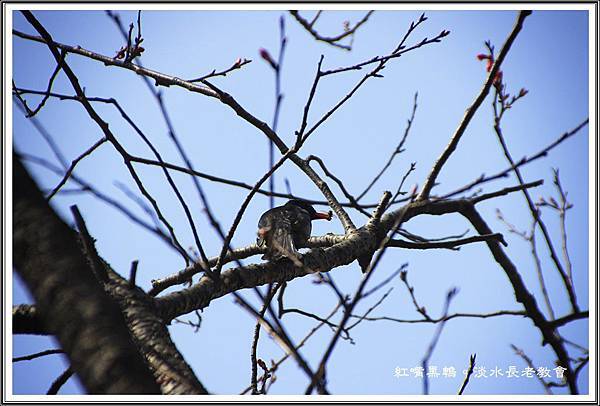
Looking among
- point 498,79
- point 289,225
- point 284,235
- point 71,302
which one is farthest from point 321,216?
A: point 71,302

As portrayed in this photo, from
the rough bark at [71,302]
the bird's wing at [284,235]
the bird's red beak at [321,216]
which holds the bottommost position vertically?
the rough bark at [71,302]

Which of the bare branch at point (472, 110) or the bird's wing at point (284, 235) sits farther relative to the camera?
the bird's wing at point (284, 235)

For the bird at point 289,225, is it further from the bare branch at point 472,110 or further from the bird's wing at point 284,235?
the bare branch at point 472,110

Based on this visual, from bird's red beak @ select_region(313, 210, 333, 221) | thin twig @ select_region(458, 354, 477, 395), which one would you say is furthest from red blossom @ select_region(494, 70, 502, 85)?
bird's red beak @ select_region(313, 210, 333, 221)

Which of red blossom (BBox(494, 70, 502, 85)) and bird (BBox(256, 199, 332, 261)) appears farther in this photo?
bird (BBox(256, 199, 332, 261))

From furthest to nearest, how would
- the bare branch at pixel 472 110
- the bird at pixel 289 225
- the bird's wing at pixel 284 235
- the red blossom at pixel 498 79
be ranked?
the bird at pixel 289 225 → the bird's wing at pixel 284 235 → the red blossom at pixel 498 79 → the bare branch at pixel 472 110

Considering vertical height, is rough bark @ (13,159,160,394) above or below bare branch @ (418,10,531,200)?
below

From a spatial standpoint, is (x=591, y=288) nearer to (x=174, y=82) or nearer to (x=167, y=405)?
(x=167, y=405)

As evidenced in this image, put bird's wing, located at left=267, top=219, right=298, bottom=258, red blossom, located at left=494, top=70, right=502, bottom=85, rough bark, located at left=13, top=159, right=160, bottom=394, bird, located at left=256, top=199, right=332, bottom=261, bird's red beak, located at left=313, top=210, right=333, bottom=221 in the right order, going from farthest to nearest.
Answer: bird's red beak, located at left=313, top=210, right=333, bottom=221, bird, located at left=256, top=199, right=332, bottom=261, bird's wing, located at left=267, top=219, right=298, bottom=258, red blossom, located at left=494, top=70, right=502, bottom=85, rough bark, located at left=13, top=159, right=160, bottom=394

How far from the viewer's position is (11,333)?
198cm

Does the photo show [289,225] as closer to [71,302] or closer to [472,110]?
[472,110]

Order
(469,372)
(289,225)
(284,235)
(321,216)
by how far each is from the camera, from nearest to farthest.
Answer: (469,372) < (284,235) < (289,225) < (321,216)

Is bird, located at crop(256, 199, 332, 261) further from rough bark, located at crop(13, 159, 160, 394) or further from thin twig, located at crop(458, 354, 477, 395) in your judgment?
rough bark, located at crop(13, 159, 160, 394)

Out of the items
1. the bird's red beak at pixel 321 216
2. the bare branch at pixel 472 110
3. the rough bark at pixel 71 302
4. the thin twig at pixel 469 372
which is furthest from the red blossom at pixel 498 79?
the bird's red beak at pixel 321 216
